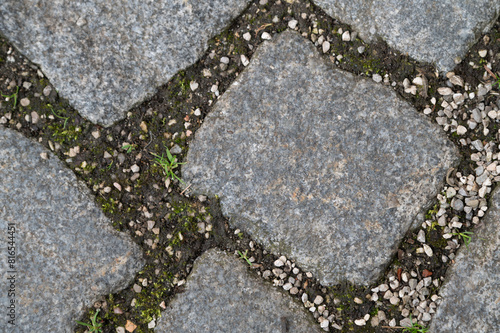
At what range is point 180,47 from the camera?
2.04 m

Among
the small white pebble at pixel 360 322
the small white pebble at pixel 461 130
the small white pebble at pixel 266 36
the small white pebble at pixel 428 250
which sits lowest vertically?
the small white pebble at pixel 360 322

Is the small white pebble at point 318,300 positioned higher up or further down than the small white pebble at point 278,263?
further down

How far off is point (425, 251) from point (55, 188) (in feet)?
Answer: 6.30

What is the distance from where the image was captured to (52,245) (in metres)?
2.06

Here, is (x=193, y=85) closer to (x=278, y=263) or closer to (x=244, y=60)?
(x=244, y=60)

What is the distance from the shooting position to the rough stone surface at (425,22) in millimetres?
1995

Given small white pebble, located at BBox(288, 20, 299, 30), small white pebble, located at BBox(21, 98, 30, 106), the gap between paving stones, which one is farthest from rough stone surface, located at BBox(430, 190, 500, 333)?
small white pebble, located at BBox(21, 98, 30, 106)

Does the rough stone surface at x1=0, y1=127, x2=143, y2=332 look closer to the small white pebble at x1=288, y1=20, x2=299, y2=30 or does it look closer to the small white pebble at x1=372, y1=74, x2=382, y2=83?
the small white pebble at x1=288, y1=20, x2=299, y2=30

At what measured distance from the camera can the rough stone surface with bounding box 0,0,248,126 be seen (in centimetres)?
201

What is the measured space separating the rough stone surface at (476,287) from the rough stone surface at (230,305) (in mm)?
675

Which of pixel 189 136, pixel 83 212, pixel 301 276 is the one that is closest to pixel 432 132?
pixel 301 276

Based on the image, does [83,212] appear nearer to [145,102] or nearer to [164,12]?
[145,102]

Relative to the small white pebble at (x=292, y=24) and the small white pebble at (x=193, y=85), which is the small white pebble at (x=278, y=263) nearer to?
the small white pebble at (x=193, y=85)

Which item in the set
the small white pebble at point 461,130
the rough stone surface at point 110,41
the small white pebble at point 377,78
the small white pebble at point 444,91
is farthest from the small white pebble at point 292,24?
the small white pebble at point 461,130
